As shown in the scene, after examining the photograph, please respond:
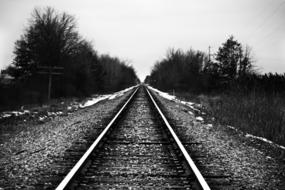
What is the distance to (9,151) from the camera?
6023mm

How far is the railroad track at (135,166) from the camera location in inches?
151

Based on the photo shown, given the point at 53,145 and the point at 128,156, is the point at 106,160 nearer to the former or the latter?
the point at 128,156

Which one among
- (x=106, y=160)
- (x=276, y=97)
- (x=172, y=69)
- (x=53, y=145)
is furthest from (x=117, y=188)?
(x=172, y=69)

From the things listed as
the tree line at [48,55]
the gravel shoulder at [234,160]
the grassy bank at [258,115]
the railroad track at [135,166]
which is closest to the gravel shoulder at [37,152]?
the railroad track at [135,166]

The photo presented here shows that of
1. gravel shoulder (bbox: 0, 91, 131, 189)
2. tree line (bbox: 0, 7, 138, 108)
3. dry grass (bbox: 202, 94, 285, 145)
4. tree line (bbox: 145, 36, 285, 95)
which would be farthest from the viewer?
tree line (bbox: 145, 36, 285, 95)

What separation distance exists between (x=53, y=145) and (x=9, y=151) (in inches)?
37.4

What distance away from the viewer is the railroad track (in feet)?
12.6

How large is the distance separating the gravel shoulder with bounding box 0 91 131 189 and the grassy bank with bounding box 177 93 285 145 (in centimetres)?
534

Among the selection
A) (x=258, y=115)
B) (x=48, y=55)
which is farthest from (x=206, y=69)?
(x=258, y=115)

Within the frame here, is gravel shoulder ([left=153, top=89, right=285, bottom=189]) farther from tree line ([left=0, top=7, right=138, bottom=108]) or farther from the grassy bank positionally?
tree line ([left=0, top=7, right=138, bottom=108])

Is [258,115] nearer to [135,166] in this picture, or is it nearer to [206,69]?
[135,166]

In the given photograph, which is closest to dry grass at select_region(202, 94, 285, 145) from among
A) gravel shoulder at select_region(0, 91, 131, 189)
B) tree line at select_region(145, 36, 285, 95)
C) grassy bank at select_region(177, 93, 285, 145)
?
grassy bank at select_region(177, 93, 285, 145)

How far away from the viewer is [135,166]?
15.6 feet

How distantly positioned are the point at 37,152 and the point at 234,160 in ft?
13.7
